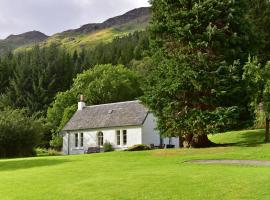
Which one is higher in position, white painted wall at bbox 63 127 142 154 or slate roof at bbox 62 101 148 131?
slate roof at bbox 62 101 148 131

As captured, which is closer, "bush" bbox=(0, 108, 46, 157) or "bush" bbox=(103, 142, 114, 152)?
"bush" bbox=(0, 108, 46, 157)

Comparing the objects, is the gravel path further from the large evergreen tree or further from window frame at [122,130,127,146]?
window frame at [122,130,127,146]

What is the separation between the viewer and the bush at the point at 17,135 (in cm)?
5425

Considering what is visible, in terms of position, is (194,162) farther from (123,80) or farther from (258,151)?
(123,80)

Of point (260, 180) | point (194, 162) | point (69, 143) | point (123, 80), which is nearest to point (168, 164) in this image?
point (194, 162)

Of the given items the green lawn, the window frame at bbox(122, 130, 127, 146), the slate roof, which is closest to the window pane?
the slate roof

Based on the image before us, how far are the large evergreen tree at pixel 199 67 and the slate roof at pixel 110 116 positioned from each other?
18.4 m

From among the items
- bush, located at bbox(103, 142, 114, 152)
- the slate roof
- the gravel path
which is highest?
the slate roof

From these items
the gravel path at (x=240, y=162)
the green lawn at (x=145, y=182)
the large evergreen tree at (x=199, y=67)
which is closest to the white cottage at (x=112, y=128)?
the large evergreen tree at (x=199, y=67)

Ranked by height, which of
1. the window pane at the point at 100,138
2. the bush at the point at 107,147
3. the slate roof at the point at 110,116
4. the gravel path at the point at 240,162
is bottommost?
the bush at the point at 107,147

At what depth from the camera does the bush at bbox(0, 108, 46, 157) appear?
54.2m

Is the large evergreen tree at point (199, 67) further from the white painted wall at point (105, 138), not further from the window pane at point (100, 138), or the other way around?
the window pane at point (100, 138)

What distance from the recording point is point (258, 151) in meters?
27.6

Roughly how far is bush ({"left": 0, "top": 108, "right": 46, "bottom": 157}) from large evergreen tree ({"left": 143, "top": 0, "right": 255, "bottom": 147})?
2341 centimetres
